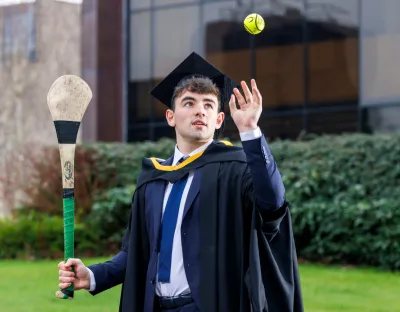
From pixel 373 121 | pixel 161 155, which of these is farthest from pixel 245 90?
pixel 373 121

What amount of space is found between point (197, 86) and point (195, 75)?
0.15 metres

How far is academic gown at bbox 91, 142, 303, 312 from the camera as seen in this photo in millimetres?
3182

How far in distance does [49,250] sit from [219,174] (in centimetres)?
1065

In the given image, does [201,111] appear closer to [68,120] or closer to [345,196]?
[68,120]

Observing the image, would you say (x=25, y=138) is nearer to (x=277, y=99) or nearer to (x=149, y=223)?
(x=277, y=99)

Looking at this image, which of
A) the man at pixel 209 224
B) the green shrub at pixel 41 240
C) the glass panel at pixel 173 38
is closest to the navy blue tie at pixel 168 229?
the man at pixel 209 224

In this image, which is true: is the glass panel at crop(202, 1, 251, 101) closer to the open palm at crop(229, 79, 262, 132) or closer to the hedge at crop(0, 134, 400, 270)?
the hedge at crop(0, 134, 400, 270)

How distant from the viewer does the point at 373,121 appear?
17312mm

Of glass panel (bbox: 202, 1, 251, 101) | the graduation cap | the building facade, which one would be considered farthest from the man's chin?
glass panel (bbox: 202, 1, 251, 101)

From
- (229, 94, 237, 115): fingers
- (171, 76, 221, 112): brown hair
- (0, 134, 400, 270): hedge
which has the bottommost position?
(0, 134, 400, 270): hedge

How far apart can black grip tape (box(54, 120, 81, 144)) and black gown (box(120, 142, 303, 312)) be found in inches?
22.4

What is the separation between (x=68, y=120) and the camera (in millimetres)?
3516

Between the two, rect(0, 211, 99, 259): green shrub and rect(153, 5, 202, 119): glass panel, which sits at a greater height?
rect(153, 5, 202, 119): glass panel

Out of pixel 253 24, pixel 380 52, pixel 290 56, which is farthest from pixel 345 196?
pixel 290 56
